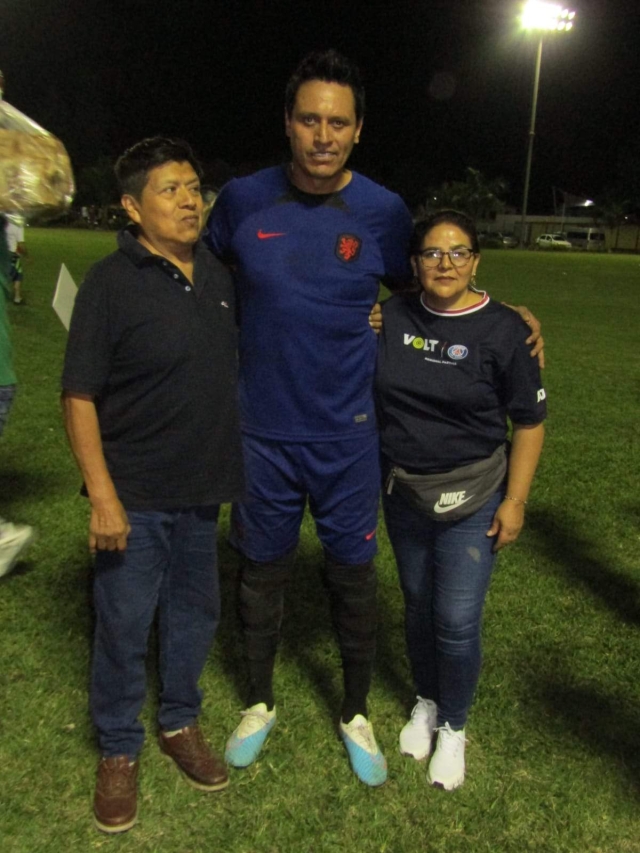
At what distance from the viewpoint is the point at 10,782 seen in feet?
9.03

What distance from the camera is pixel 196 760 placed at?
2.76 m

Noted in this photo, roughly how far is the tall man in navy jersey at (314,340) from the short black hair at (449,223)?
5.4 inches

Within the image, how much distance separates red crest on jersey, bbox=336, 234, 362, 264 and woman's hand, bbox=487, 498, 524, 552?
91 cm

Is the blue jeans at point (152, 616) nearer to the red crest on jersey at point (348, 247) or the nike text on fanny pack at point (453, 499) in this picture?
the nike text on fanny pack at point (453, 499)

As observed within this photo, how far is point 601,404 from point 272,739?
6.34m

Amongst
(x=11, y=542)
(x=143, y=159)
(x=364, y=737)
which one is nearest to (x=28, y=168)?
(x=143, y=159)

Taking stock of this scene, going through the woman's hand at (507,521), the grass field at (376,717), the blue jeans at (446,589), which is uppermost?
the woman's hand at (507,521)

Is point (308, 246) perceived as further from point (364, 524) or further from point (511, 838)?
point (511, 838)

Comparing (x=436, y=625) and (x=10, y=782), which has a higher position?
(x=436, y=625)

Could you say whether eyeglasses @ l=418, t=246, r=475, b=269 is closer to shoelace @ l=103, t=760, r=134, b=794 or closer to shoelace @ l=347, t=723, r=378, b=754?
shoelace @ l=347, t=723, r=378, b=754

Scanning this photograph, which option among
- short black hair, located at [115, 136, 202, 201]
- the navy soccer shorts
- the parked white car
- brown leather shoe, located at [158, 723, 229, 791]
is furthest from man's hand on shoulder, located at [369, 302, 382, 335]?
the parked white car

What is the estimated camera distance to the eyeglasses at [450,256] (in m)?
2.51

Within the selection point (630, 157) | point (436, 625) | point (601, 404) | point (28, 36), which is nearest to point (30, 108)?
point (28, 36)

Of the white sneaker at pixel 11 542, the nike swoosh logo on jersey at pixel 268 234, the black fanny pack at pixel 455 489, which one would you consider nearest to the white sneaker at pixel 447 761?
the black fanny pack at pixel 455 489
